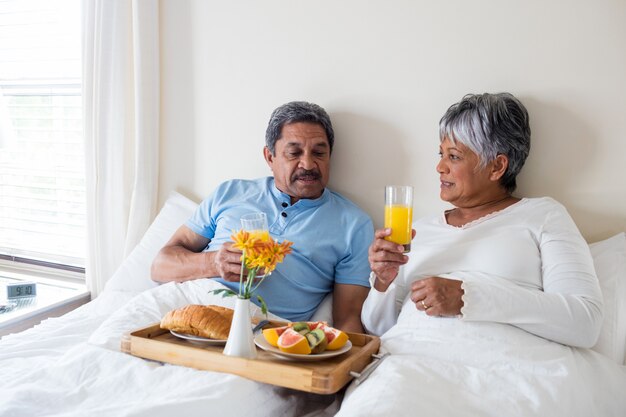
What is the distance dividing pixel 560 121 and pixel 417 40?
59 cm

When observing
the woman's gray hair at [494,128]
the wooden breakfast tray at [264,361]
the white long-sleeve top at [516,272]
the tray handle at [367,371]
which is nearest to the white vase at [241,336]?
the wooden breakfast tray at [264,361]

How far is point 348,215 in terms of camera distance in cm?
205

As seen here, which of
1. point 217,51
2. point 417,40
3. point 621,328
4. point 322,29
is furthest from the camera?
point 217,51

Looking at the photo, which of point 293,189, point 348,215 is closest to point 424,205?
point 348,215

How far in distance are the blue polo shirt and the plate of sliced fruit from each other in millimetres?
492

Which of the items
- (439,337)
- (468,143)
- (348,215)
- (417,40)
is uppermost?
(417,40)

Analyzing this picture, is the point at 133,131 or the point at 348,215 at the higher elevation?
the point at 133,131

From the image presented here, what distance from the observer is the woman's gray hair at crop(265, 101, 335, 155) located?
6.88ft

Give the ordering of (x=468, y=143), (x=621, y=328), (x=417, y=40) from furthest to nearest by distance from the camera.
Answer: (x=417, y=40)
(x=468, y=143)
(x=621, y=328)

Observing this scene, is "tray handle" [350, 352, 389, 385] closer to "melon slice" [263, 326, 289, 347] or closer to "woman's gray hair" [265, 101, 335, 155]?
"melon slice" [263, 326, 289, 347]

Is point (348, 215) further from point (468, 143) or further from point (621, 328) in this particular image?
point (621, 328)

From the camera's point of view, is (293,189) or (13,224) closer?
(293,189)

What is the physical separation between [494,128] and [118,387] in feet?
4.37

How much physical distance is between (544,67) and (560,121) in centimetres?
19
